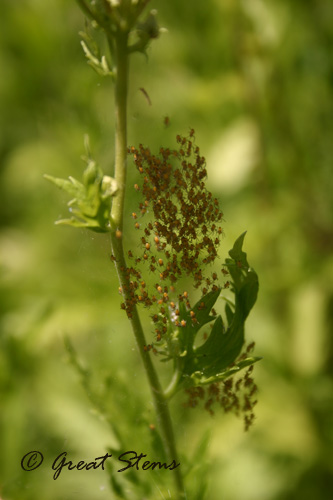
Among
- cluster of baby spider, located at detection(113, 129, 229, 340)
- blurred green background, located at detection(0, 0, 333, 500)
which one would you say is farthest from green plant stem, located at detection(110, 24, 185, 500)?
blurred green background, located at detection(0, 0, 333, 500)

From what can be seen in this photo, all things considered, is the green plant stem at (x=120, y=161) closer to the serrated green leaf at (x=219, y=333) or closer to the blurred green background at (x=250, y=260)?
the serrated green leaf at (x=219, y=333)

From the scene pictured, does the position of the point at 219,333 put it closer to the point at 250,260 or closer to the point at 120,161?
the point at 120,161

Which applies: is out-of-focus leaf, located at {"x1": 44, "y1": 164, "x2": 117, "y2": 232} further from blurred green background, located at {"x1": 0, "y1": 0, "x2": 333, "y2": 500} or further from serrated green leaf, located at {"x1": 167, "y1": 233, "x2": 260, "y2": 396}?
blurred green background, located at {"x1": 0, "y1": 0, "x2": 333, "y2": 500}

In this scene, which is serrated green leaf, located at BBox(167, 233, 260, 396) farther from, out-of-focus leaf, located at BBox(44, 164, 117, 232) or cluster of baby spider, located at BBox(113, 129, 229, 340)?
out-of-focus leaf, located at BBox(44, 164, 117, 232)

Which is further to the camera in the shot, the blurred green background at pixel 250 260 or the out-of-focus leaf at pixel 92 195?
the blurred green background at pixel 250 260

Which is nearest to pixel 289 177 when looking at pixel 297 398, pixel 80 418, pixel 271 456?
pixel 297 398

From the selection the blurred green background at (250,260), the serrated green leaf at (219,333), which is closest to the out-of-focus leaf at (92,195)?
the serrated green leaf at (219,333)

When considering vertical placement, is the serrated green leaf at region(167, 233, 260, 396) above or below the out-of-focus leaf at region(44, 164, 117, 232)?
below

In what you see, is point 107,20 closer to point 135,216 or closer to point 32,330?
point 135,216

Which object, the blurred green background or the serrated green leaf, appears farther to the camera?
the blurred green background
